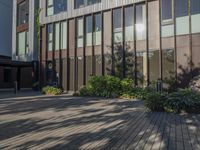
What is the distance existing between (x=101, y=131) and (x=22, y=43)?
2173 centimetres

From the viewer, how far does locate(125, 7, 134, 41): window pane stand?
16.7 m

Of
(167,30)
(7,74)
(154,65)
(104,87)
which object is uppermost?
(167,30)

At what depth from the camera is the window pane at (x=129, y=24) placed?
16.7m

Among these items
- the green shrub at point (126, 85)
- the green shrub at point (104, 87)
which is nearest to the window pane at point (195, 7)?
the green shrub at point (126, 85)

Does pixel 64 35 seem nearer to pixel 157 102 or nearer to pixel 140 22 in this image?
pixel 140 22

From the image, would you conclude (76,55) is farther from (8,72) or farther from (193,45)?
(8,72)

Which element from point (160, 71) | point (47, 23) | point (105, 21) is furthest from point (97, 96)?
point (47, 23)

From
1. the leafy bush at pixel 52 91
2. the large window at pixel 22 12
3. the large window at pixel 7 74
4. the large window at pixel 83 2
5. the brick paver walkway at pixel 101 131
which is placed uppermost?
the large window at pixel 22 12

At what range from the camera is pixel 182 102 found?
29.3 feet

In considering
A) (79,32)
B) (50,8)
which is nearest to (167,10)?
(79,32)

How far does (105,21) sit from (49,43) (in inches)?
261

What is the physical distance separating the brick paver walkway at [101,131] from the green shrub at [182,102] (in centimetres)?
48

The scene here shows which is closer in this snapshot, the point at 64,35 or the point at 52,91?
the point at 52,91

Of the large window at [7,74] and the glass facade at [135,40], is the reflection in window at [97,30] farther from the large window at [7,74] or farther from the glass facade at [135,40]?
the large window at [7,74]
